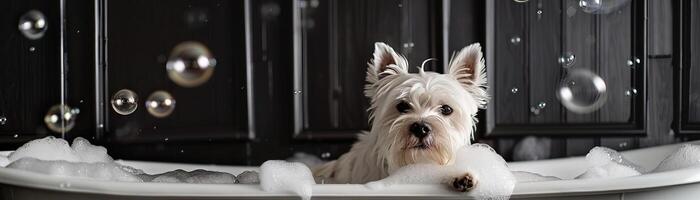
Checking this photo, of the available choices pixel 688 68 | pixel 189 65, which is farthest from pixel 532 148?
pixel 189 65

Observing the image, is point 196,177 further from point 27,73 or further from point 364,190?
point 27,73

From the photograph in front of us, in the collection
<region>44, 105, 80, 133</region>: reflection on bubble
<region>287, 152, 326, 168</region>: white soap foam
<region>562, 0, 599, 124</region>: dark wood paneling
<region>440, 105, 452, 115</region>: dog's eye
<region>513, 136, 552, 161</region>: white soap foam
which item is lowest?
<region>287, 152, 326, 168</region>: white soap foam

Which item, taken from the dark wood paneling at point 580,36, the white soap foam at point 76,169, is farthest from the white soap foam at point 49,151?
the dark wood paneling at point 580,36

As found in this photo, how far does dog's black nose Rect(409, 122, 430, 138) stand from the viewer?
1.72 meters

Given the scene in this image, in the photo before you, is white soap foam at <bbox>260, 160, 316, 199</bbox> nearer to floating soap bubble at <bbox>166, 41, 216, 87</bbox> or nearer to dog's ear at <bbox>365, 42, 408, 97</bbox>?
dog's ear at <bbox>365, 42, 408, 97</bbox>

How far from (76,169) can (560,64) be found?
1.98 meters

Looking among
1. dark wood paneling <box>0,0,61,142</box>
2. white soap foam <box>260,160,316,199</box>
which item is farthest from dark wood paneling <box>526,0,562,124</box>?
dark wood paneling <box>0,0,61,142</box>

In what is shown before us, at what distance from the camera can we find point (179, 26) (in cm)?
307

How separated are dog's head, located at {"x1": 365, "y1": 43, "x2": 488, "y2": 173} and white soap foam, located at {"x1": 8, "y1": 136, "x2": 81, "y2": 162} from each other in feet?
3.13

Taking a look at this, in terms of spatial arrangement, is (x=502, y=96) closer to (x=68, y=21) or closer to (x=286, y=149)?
(x=286, y=149)

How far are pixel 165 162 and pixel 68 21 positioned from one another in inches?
27.9

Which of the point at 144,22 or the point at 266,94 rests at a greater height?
the point at 144,22

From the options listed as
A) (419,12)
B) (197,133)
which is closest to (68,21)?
(197,133)

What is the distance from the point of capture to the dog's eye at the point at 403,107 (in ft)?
6.05
